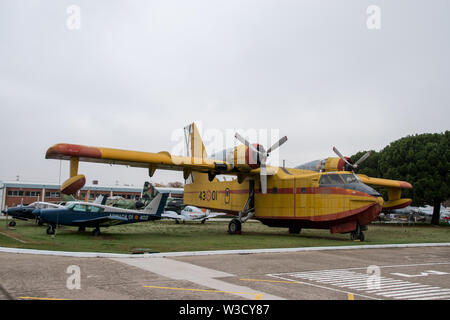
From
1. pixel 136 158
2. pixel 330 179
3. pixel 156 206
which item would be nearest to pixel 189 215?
pixel 156 206

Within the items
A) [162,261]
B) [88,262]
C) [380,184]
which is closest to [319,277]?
[162,261]

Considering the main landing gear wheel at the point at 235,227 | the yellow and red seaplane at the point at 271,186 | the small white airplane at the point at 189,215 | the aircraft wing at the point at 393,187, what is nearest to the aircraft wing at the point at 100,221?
the yellow and red seaplane at the point at 271,186

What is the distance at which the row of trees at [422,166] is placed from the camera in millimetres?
37594

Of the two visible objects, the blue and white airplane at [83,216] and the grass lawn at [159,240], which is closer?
the grass lawn at [159,240]

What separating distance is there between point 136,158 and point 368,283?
13014 mm

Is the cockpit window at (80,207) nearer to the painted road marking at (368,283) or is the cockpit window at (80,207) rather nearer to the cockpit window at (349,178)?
the painted road marking at (368,283)

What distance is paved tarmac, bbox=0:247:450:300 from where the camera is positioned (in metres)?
6.22

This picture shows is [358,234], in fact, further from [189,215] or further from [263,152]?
[189,215]

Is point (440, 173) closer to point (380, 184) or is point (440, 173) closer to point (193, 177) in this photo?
point (380, 184)

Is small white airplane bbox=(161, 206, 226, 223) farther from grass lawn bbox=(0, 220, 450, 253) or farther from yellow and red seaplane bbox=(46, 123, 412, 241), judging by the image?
grass lawn bbox=(0, 220, 450, 253)

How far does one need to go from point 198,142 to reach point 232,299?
21.1 meters

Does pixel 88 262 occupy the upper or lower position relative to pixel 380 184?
lower
